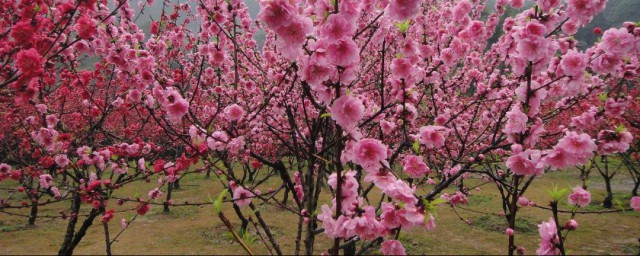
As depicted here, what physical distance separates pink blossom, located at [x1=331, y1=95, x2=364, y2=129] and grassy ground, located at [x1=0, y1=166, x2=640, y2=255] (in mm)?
4830

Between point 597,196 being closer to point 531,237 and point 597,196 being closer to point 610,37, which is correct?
point 531,237

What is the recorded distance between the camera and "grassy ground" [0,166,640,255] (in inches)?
287

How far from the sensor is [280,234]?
8.19 meters

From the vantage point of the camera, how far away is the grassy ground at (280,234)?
7.28 metres

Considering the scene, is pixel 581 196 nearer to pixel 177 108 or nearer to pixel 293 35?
pixel 293 35

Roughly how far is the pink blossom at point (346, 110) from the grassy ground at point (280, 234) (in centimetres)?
483

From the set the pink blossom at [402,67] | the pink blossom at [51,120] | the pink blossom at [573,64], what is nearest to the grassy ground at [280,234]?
the pink blossom at [51,120]

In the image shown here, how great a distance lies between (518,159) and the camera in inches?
98.4

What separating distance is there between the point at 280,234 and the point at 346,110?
22.2 ft

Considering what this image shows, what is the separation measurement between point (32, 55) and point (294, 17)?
204 centimetres

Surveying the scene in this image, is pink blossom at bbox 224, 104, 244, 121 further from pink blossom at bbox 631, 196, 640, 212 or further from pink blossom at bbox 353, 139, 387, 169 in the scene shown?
pink blossom at bbox 631, 196, 640, 212

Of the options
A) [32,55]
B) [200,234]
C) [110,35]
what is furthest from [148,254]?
[32,55]

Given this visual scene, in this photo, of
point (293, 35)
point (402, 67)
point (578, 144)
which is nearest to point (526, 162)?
point (578, 144)

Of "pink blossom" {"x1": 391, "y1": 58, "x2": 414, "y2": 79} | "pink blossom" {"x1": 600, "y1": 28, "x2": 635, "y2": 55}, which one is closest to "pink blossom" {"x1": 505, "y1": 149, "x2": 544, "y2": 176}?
"pink blossom" {"x1": 391, "y1": 58, "x2": 414, "y2": 79}
